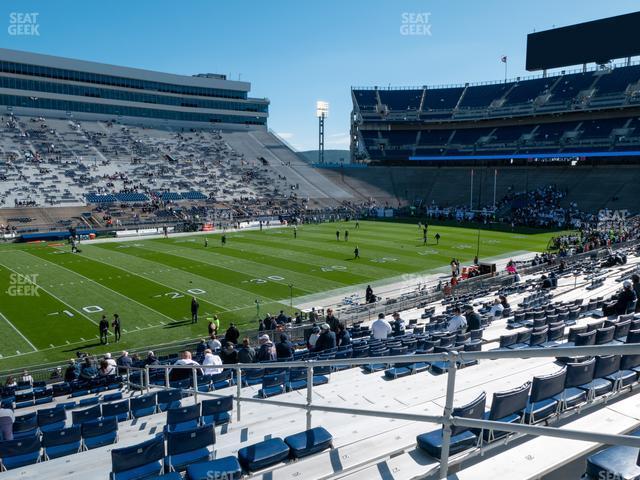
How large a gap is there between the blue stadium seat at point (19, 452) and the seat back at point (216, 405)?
242cm

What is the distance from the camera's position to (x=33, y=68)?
73375mm

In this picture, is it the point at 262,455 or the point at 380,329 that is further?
the point at 380,329

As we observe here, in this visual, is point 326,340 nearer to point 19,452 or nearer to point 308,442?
point 19,452

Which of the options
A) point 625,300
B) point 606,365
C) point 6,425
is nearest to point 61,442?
point 6,425

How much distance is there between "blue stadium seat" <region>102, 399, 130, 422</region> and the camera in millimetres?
8898

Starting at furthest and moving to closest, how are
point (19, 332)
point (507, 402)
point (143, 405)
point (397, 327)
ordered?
point (19, 332) → point (397, 327) → point (143, 405) → point (507, 402)

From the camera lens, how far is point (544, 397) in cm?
513

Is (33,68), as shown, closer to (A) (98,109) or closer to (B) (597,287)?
(A) (98,109)

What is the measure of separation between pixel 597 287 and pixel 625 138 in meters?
52.2

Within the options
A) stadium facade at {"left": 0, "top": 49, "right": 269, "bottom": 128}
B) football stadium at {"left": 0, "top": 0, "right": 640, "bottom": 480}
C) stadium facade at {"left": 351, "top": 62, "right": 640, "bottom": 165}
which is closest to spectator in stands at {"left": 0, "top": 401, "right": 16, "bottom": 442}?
football stadium at {"left": 0, "top": 0, "right": 640, "bottom": 480}

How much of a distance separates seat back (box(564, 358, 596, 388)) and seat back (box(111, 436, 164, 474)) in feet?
14.9

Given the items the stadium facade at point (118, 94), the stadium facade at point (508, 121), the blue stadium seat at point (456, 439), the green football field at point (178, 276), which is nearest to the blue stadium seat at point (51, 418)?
the blue stadium seat at point (456, 439)

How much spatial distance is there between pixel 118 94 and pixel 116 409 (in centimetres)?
8391

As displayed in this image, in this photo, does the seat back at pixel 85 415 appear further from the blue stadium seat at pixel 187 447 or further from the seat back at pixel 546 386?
the seat back at pixel 546 386
